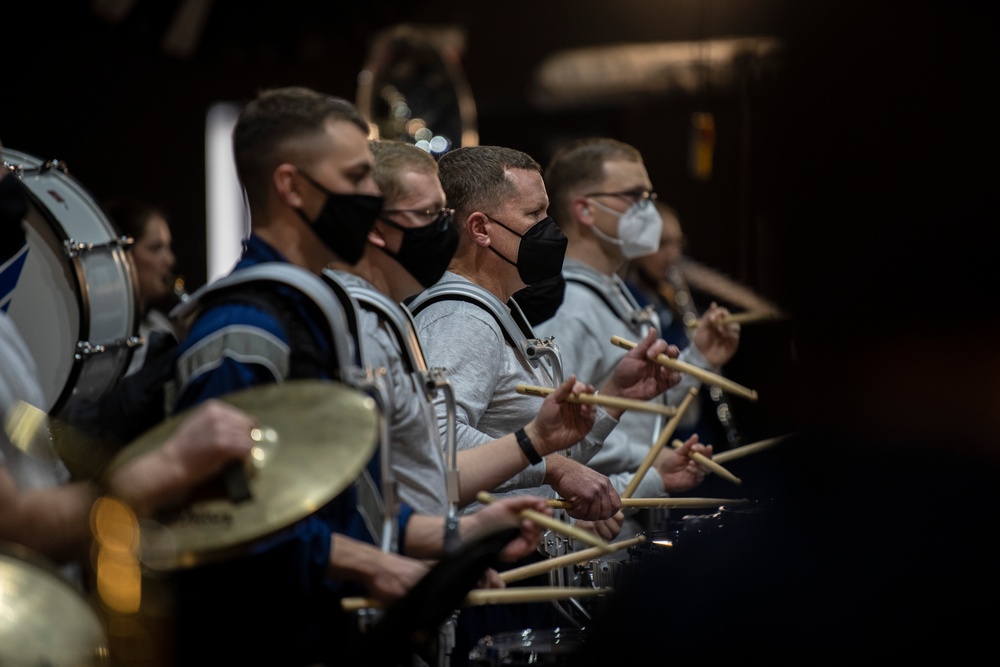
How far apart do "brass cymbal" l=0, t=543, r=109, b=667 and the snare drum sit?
0.69 metres

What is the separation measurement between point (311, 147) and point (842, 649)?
127cm

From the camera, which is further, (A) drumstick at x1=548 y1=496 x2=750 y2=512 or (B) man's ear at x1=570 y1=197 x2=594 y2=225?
(B) man's ear at x1=570 y1=197 x2=594 y2=225

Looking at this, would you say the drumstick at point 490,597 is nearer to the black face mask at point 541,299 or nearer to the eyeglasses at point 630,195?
the black face mask at point 541,299

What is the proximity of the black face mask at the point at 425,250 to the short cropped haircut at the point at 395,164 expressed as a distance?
0.25 feet

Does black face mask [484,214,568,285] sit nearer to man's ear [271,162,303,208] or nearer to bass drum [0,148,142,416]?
man's ear [271,162,303,208]

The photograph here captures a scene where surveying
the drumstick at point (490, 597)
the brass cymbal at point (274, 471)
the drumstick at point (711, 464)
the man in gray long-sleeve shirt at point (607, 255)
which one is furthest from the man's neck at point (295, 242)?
the man in gray long-sleeve shirt at point (607, 255)

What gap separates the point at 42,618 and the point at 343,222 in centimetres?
92

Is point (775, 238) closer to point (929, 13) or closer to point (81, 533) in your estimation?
point (929, 13)

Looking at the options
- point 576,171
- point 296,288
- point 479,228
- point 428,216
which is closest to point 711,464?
point 479,228

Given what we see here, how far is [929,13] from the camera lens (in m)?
2.85

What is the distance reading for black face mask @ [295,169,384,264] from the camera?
7.81 ft

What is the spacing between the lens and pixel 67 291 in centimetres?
364

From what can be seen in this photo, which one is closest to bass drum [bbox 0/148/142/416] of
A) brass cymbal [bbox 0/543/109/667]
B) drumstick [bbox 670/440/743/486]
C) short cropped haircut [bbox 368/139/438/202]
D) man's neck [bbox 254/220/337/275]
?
Answer: short cropped haircut [bbox 368/139/438/202]

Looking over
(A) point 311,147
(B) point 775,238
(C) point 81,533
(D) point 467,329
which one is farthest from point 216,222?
(C) point 81,533
